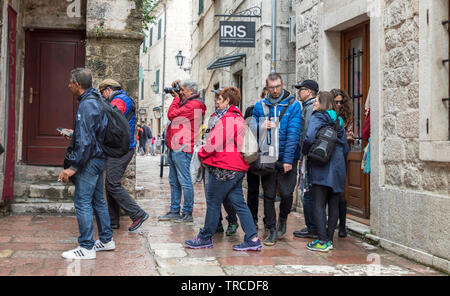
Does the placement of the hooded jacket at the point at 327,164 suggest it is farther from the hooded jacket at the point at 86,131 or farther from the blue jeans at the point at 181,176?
the hooded jacket at the point at 86,131

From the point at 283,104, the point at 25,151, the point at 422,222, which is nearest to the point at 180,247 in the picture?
the point at 283,104

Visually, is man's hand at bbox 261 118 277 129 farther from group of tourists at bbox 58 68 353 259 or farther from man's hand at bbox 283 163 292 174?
man's hand at bbox 283 163 292 174

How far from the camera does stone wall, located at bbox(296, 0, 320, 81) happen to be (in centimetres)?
781

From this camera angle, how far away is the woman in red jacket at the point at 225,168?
5.12 metres

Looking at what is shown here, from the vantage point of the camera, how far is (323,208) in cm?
545

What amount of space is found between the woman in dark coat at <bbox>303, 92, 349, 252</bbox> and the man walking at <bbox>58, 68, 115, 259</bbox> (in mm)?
2014

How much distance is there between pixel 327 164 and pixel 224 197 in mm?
1070

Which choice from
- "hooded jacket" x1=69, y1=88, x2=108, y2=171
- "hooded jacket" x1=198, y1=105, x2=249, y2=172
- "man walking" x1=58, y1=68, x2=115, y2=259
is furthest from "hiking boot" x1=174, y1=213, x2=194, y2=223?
"hooded jacket" x1=69, y1=88, x2=108, y2=171

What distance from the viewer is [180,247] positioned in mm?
5383

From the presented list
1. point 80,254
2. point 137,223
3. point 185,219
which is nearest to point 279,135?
point 137,223

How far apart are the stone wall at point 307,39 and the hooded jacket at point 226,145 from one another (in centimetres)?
290

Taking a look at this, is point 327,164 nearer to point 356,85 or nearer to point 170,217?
point 356,85

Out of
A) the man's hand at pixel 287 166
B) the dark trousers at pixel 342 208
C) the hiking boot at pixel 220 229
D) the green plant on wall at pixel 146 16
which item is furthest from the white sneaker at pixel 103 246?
the green plant on wall at pixel 146 16

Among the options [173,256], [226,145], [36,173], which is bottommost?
[173,256]
